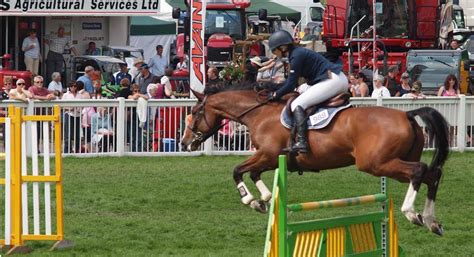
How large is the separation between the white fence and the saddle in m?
8.78

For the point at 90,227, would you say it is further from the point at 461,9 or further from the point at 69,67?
the point at 461,9

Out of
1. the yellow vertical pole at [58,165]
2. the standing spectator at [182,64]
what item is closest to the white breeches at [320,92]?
the yellow vertical pole at [58,165]

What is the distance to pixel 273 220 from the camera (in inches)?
392

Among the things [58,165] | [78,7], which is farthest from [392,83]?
[58,165]

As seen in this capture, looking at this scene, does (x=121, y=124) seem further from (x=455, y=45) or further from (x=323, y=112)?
(x=455, y=45)

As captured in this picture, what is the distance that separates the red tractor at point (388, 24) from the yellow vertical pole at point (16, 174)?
22.5 metres

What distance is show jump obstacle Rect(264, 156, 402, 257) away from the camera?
9961 millimetres

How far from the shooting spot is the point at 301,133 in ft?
48.4

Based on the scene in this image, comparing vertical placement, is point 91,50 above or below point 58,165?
above

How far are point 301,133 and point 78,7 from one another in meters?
21.2

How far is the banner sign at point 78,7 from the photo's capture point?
33.8 metres

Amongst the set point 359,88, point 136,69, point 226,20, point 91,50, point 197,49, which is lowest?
point 359,88

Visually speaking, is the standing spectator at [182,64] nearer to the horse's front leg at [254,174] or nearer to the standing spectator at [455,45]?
the standing spectator at [455,45]

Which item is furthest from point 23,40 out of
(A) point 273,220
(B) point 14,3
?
(A) point 273,220
